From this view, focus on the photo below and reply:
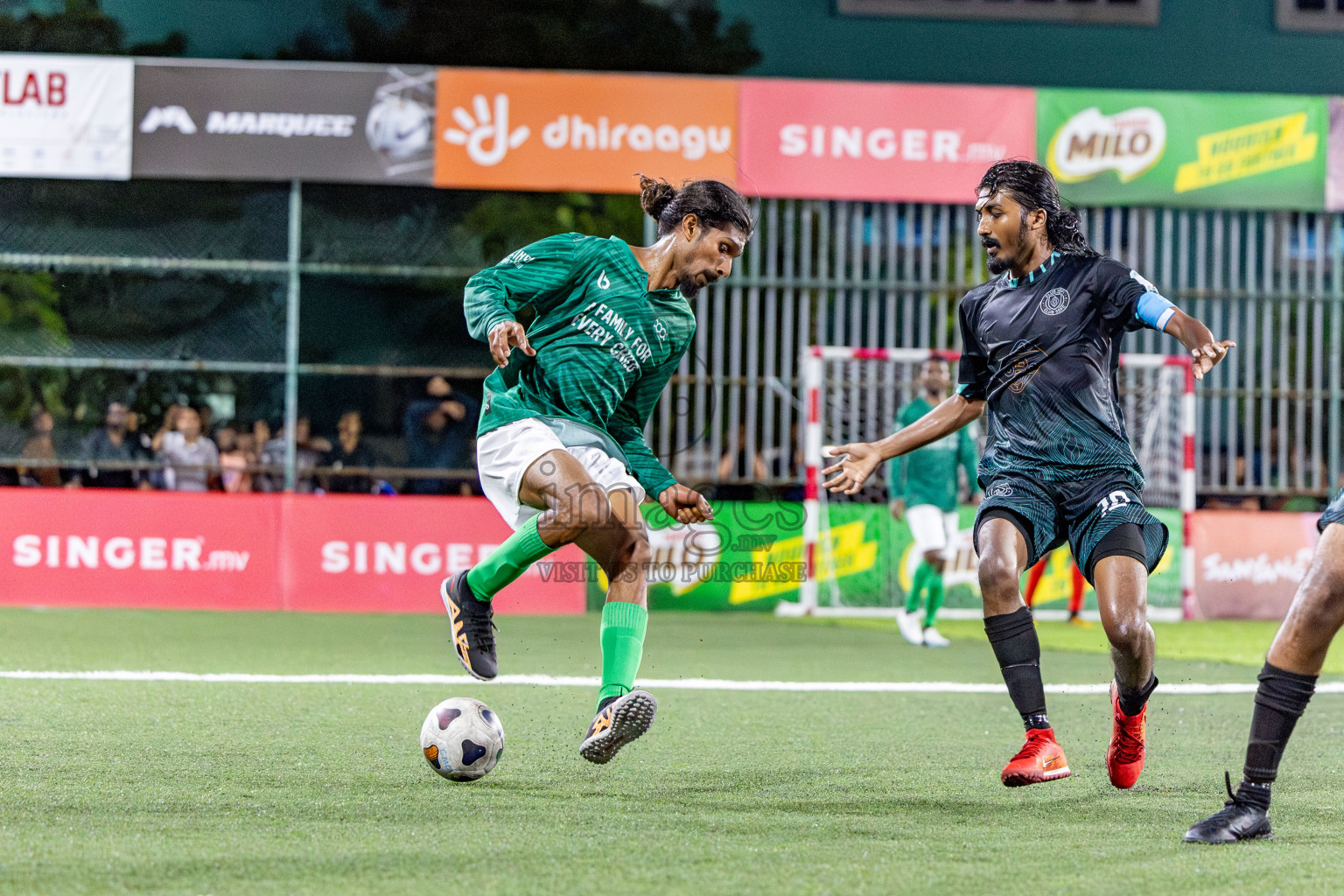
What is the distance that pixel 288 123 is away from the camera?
14.5 m

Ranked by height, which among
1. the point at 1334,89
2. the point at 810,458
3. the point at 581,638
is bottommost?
the point at 581,638

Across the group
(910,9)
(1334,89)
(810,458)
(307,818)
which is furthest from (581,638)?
(1334,89)

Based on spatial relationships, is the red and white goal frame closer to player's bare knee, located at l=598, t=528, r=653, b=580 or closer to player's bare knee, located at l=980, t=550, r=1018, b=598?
player's bare knee, located at l=598, t=528, r=653, b=580

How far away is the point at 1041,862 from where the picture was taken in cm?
403

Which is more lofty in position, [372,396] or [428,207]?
[428,207]

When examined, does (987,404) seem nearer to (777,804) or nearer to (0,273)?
(777,804)

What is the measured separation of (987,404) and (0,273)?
12119 mm

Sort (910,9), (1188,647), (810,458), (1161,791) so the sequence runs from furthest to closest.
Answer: (910,9) < (810,458) < (1188,647) < (1161,791)

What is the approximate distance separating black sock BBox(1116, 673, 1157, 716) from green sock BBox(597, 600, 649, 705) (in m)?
1.64

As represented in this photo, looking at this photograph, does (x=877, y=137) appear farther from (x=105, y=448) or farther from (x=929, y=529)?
(x=105, y=448)

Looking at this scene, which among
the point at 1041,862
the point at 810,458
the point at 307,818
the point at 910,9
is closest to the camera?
the point at 1041,862

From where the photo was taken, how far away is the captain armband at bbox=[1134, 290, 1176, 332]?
199 inches

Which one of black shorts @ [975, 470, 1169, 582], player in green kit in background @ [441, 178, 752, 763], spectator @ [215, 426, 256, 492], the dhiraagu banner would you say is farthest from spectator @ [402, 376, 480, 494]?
black shorts @ [975, 470, 1169, 582]

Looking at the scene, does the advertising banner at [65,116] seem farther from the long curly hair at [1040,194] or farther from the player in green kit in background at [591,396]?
the long curly hair at [1040,194]
